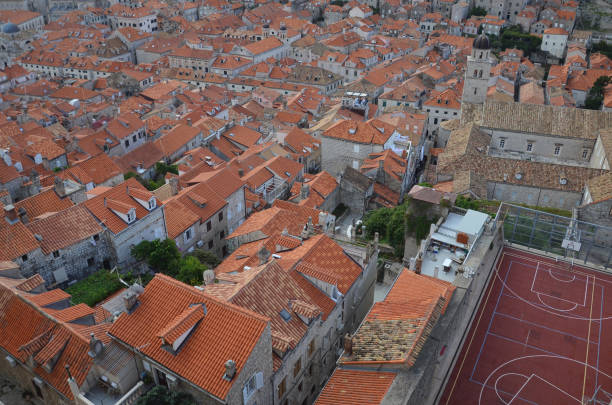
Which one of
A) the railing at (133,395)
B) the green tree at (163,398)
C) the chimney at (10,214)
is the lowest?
the railing at (133,395)

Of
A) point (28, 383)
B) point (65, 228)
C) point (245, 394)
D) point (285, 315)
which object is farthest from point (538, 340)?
point (65, 228)

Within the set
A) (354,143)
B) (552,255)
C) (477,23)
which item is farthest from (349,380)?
(477,23)

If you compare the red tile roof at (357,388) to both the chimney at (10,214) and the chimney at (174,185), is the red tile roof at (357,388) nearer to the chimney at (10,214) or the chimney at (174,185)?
the chimney at (10,214)

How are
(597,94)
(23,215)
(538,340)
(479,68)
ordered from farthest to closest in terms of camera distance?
(597,94) → (479,68) → (23,215) → (538,340)

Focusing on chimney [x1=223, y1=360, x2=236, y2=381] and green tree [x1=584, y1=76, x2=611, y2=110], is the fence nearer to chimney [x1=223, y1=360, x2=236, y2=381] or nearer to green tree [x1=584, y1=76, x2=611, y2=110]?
chimney [x1=223, y1=360, x2=236, y2=381]

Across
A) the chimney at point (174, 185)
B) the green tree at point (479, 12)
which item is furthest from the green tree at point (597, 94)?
the chimney at point (174, 185)

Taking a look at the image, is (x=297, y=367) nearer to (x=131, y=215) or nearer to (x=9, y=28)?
(x=131, y=215)
